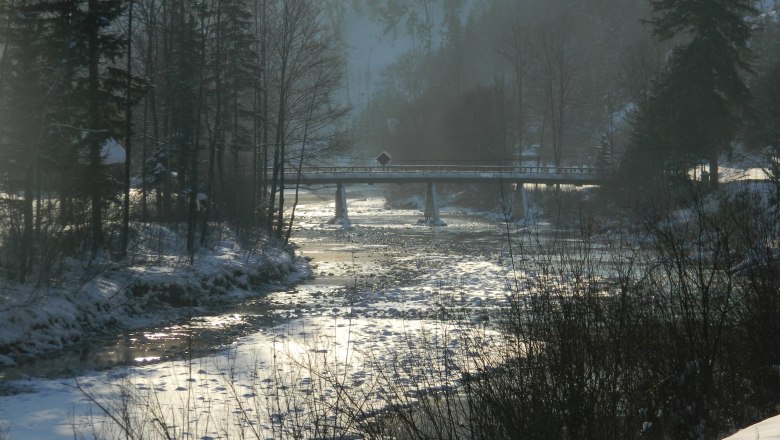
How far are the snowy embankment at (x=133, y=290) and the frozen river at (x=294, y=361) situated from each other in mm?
979

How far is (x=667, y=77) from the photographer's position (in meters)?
45.6

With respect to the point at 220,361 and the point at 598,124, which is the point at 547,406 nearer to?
the point at 220,361

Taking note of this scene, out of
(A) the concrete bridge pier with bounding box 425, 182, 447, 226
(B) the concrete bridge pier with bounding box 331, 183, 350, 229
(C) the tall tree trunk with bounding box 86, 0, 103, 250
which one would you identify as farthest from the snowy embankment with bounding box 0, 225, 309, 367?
(B) the concrete bridge pier with bounding box 331, 183, 350, 229

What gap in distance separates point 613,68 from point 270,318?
89.6m

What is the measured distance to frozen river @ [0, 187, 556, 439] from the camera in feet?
29.7

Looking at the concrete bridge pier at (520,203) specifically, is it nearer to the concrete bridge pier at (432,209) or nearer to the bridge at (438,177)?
the bridge at (438,177)

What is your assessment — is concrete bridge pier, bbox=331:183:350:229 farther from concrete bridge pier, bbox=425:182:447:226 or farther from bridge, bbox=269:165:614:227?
concrete bridge pier, bbox=425:182:447:226

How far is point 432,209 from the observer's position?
63438 millimetres

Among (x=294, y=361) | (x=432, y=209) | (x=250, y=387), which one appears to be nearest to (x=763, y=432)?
(x=294, y=361)

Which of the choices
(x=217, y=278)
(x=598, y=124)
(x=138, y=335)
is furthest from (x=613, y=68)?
(x=138, y=335)

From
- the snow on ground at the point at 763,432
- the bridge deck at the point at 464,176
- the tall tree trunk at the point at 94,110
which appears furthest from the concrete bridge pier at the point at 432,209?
the snow on ground at the point at 763,432

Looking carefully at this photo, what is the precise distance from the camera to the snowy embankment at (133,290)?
15117 millimetres

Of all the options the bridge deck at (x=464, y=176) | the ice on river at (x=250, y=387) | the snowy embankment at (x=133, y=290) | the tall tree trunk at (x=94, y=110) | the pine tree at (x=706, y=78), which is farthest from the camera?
the bridge deck at (x=464, y=176)

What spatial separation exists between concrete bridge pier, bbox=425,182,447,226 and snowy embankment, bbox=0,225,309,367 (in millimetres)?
31488
